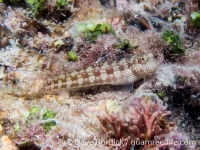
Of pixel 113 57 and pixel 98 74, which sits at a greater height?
pixel 113 57

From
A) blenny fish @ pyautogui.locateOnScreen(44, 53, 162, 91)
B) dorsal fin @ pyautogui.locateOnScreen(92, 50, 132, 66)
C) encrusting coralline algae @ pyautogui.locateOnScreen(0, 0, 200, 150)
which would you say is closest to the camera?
encrusting coralline algae @ pyautogui.locateOnScreen(0, 0, 200, 150)

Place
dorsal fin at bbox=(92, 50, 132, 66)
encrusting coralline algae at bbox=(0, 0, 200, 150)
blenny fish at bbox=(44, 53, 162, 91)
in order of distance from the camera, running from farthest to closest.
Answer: dorsal fin at bbox=(92, 50, 132, 66) → blenny fish at bbox=(44, 53, 162, 91) → encrusting coralline algae at bbox=(0, 0, 200, 150)

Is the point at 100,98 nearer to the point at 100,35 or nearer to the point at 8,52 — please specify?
the point at 100,35

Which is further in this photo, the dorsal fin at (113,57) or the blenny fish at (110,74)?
the dorsal fin at (113,57)

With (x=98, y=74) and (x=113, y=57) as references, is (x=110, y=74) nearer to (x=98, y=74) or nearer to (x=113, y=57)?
(x=98, y=74)

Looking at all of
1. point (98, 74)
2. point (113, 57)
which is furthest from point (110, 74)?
point (113, 57)

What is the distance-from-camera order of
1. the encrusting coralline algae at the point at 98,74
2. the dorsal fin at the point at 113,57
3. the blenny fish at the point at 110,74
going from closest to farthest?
1. the encrusting coralline algae at the point at 98,74
2. the blenny fish at the point at 110,74
3. the dorsal fin at the point at 113,57

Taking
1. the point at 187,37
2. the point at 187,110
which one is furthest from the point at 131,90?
the point at 187,37
